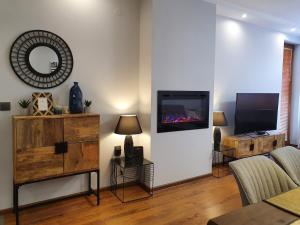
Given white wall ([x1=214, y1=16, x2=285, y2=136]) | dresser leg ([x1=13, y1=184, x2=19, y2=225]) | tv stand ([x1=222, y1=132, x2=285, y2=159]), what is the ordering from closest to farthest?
dresser leg ([x1=13, y1=184, x2=19, y2=225]) < tv stand ([x1=222, y1=132, x2=285, y2=159]) < white wall ([x1=214, y1=16, x2=285, y2=136])

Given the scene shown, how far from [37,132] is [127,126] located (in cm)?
111

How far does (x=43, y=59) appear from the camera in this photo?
2934 mm

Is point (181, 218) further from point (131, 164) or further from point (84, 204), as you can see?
point (84, 204)

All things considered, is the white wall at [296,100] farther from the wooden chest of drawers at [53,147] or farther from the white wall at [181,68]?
A: the wooden chest of drawers at [53,147]

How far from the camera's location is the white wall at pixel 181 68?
3.44m

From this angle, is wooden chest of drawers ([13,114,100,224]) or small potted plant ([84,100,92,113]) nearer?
wooden chest of drawers ([13,114,100,224])

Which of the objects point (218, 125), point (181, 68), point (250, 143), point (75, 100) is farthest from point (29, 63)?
point (250, 143)

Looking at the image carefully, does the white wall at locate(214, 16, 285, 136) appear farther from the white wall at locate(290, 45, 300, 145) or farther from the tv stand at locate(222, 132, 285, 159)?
the white wall at locate(290, 45, 300, 145)

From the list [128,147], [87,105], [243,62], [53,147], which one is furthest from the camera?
[243,62]

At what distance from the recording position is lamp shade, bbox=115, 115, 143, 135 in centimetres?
327

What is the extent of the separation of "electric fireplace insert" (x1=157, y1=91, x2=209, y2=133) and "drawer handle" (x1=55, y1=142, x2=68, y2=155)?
1286 millimetres

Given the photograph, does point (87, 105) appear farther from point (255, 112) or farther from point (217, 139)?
point (255, 112)

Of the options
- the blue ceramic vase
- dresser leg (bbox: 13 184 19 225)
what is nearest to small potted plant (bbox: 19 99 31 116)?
the blue ceramic vase

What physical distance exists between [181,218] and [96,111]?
1.71 m
